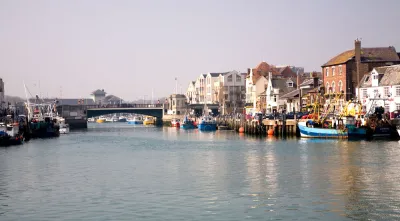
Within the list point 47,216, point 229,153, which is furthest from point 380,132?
point 47,216

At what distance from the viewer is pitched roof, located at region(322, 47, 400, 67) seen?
12775 cm

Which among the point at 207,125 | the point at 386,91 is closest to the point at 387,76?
the point at 386,91

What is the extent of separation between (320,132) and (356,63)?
26990 mm

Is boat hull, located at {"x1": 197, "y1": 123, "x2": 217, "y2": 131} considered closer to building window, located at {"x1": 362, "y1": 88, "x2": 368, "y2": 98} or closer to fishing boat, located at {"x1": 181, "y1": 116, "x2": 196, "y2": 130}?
fishing boat, located at {"x1": 181, "y1": 116, "x2": 196, "y2": 130}

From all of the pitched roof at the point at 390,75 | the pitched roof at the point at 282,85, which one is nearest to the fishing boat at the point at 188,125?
the pitched roof at the point at 282,85

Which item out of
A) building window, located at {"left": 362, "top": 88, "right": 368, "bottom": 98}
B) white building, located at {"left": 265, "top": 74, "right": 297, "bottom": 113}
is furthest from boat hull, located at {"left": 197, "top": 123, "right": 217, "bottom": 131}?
building window, located at {"left": 362, "top": 88, "right": 368, "bottom": 98}

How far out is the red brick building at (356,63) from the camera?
12625 centimetres

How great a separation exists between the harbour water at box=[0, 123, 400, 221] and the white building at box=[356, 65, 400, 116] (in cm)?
2562

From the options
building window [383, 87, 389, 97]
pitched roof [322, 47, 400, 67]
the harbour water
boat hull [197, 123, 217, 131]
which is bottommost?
the harbour water

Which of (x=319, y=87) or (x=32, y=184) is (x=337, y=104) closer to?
(x=319, y=87)

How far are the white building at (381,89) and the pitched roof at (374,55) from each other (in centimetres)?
771

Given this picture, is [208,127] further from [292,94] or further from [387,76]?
[387,76]

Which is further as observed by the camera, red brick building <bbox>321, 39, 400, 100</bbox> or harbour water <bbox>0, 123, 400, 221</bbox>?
red brick building <bbox>321, 39, 400, 100</bbox>

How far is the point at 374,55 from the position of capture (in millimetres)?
128875
